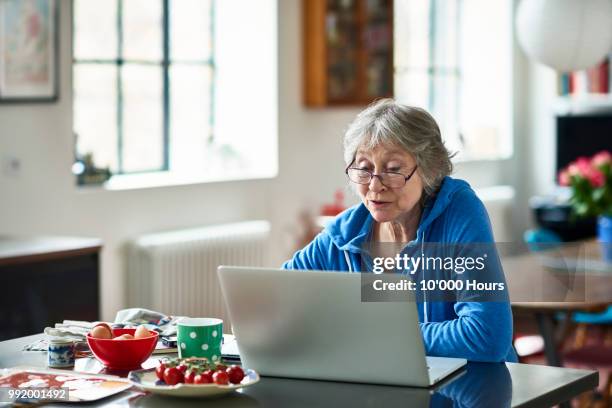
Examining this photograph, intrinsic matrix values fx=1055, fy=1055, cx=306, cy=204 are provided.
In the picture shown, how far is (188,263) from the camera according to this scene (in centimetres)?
516

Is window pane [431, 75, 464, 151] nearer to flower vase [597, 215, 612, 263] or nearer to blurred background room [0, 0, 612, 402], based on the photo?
blurred background room [0, 0, 612, 402]

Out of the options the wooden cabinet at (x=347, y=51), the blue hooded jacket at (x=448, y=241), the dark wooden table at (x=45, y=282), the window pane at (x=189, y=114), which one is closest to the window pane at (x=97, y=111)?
the window pane at (x=189, y=114)

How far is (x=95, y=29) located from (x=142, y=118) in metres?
0.55

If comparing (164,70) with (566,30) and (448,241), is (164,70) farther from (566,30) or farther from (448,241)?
(448,241)

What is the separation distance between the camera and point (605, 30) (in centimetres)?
418

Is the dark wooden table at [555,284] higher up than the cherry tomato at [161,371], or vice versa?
the cherry tomato at [161,371]

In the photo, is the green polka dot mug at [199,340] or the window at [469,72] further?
the window at [469,72]

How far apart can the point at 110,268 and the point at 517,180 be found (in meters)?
4.09

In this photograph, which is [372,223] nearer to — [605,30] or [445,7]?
[605,30]

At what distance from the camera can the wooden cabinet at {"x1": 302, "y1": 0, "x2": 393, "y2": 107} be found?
19.7 ft

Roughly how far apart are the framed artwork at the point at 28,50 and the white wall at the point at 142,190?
0.20 ft

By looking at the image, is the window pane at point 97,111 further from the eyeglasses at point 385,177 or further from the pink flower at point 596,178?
the eyeglasses at point 385,177

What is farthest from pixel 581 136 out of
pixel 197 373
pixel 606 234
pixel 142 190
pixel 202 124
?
pixel 197 373

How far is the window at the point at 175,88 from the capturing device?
512 centimetres
